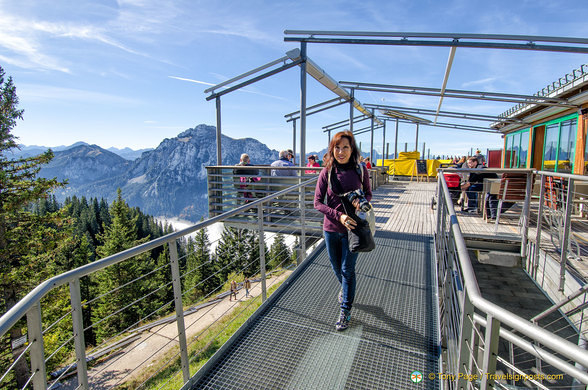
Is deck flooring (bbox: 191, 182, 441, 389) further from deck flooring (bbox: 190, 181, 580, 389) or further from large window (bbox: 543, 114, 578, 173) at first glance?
large window (bbox: 543, 114, 578, 173)

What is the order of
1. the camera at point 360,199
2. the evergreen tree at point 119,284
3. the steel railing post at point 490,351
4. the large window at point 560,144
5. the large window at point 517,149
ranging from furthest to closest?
the evergreen tree at point 119,284
the large window at point 517,149
the large window at point 560,144
the camera at point 360,199
the steel railing post at point 490,351

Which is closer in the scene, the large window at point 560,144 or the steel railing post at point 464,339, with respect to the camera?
the steel railing post at point 464,339

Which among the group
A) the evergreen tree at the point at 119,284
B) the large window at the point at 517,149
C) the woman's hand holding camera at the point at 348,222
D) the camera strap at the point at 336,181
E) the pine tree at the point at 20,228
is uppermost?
the large window at the point at 517,149

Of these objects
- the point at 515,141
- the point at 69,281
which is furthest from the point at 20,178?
the point at 515,141

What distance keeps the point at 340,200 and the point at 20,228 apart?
17382mm

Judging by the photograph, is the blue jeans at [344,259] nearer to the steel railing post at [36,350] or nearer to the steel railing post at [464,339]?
the steel railing post at [464,339]

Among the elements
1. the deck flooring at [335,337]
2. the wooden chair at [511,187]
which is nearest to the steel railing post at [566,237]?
the deck flooring at [335,337]

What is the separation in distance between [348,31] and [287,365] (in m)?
5.88

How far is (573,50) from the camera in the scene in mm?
5020

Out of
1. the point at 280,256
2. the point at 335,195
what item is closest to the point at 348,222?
the point at 335,195

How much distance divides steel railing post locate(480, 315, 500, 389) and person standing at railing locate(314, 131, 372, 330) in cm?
148

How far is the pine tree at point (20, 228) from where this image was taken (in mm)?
12609

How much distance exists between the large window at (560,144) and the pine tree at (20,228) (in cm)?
2028

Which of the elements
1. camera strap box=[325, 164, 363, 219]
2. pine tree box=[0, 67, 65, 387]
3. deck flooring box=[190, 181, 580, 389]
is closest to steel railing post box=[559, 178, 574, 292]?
deck flooring box=[190, 181, 580, 389]
